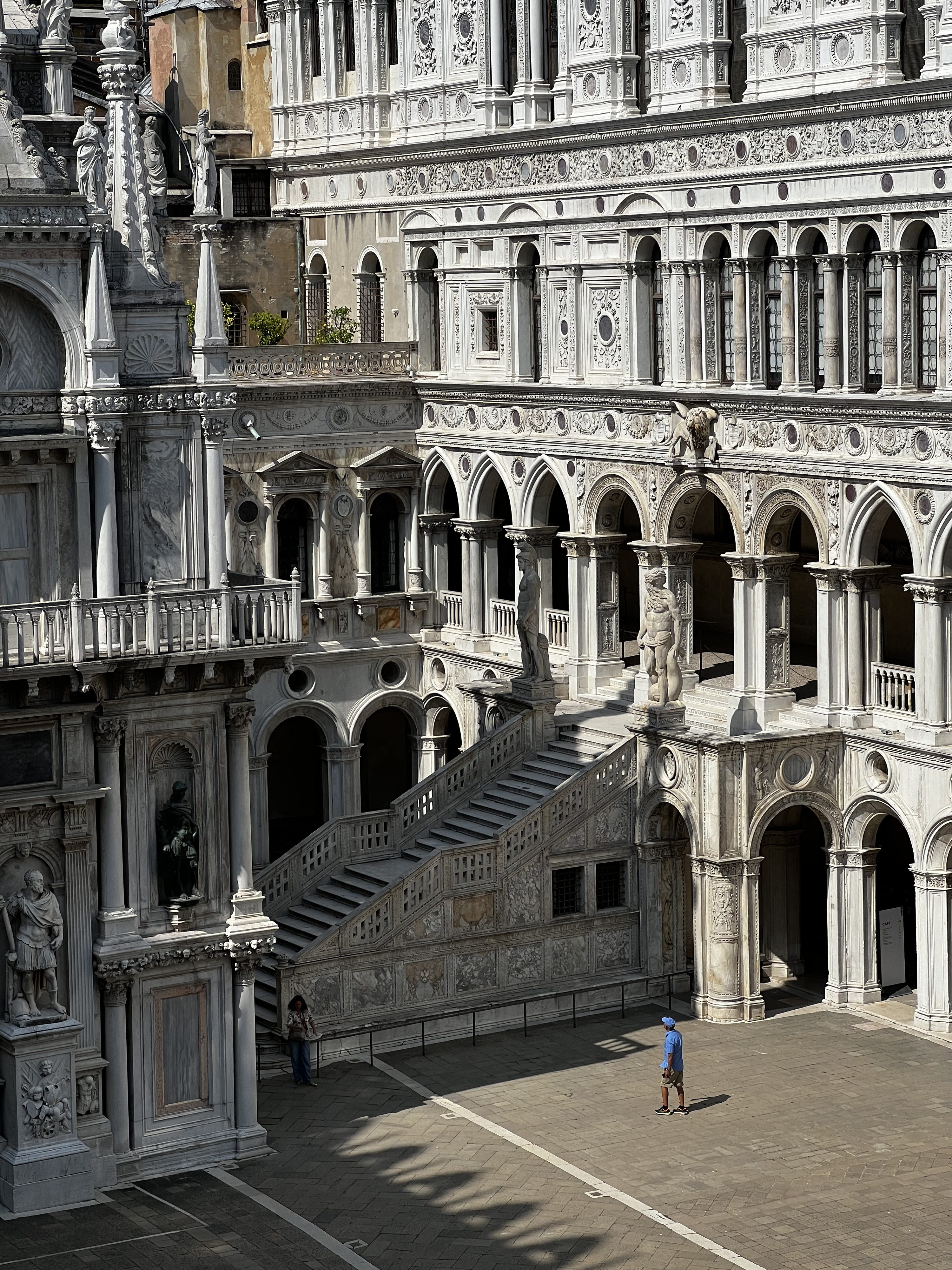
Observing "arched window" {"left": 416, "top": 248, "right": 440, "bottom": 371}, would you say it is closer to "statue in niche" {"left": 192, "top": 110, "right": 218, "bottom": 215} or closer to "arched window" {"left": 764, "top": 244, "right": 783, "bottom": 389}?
"statue in niche" {"left": 192, "top": 110, "right": 218, "bottom": 215}

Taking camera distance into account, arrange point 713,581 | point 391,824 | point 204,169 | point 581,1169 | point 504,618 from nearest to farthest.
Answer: point 581,1169 → point 391,824 → point 204,169 → point 504,618 → point 713,581

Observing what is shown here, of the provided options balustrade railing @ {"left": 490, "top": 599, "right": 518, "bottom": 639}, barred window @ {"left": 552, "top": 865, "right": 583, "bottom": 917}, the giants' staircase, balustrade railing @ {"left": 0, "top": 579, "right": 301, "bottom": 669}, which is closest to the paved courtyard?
barred window @ {"left": 552, "top": 865, "right": 583, "bottom": 917}

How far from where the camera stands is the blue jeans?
130 feet

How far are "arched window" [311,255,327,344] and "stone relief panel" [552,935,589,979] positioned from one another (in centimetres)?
1807

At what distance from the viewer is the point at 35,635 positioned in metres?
33.7

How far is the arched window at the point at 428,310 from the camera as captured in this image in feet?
176

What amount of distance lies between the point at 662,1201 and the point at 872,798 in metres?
10.2

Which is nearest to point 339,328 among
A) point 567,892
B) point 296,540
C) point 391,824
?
point 296,540

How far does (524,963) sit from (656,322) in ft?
38.2

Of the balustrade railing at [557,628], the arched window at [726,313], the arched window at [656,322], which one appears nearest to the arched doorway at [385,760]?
the balustrade railing at [557,628]

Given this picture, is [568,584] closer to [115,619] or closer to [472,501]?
[472,501]

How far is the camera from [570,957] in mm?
43781

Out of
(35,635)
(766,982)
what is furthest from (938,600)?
(35,635)

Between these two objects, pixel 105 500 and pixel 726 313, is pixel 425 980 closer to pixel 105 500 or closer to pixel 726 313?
pixel 105 500
